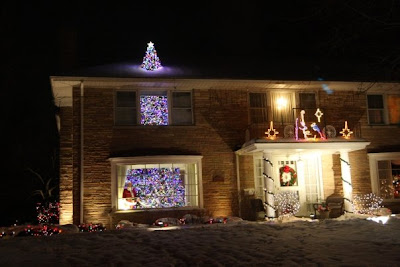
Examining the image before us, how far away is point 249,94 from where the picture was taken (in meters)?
17.3

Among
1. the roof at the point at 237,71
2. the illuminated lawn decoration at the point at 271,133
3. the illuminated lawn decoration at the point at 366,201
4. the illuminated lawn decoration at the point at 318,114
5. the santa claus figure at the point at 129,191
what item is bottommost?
the illuminated lawn decoration at the point at 366,201

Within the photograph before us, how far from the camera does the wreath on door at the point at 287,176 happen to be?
1741cm

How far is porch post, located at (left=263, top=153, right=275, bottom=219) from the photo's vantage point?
15.3 meters

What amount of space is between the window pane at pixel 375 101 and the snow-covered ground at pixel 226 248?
23.5ft

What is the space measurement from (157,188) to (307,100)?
274 inches

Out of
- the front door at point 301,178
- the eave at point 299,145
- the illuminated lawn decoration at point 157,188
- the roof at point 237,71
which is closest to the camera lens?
the eave at point 299,145

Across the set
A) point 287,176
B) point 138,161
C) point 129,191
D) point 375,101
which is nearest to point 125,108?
point 138,161

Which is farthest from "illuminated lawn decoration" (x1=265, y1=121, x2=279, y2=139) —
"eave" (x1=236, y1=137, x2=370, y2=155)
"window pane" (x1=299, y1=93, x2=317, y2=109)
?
"window pane" (x1=299, y1=93, x2=317, y2=109)

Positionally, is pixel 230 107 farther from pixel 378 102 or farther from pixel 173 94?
pixel 378 102

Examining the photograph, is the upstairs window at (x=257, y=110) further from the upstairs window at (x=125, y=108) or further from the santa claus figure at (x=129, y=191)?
the santa claus figure at (x=129, y=191)

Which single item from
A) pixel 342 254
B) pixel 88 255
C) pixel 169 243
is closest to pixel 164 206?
pixel 169 243

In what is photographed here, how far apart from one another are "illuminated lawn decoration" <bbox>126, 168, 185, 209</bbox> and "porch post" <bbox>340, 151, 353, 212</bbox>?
236 inches

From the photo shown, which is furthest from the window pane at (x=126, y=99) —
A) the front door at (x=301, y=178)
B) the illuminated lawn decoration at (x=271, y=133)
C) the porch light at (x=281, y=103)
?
the front door at (x=301, y=178)

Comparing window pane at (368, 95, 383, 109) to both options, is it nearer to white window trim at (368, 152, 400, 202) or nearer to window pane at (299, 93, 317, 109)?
white window trim at (368, 152, 400, 202)
